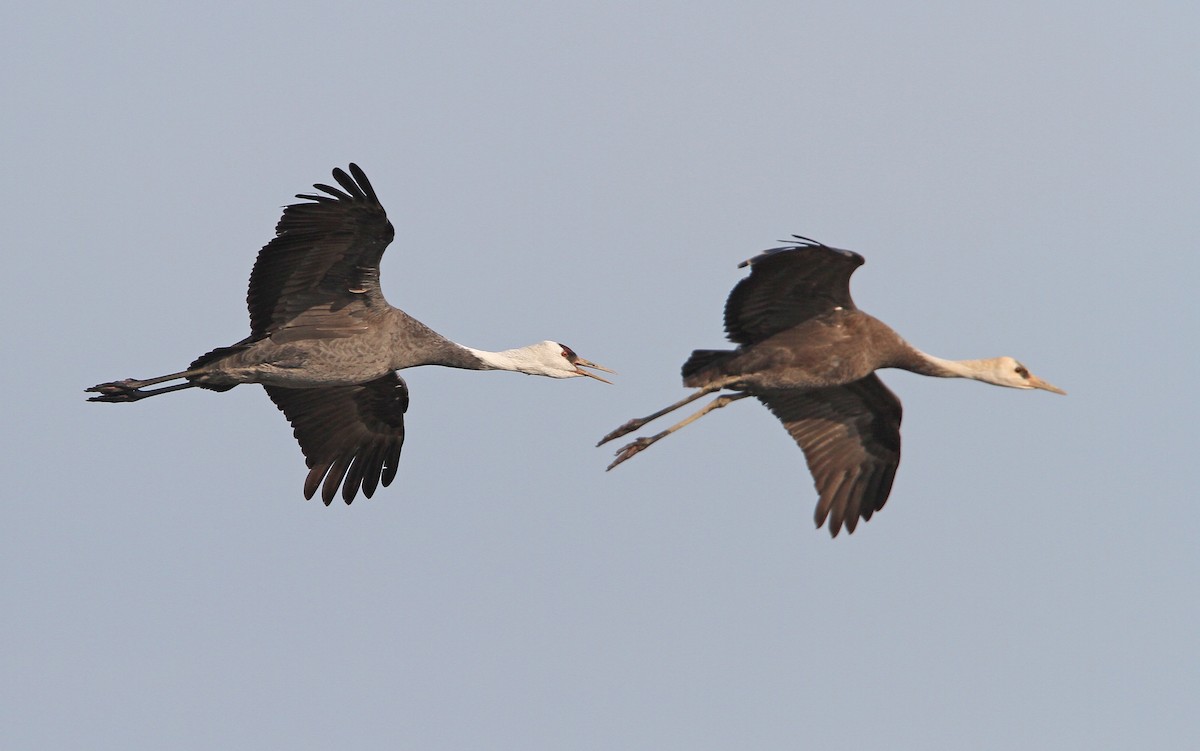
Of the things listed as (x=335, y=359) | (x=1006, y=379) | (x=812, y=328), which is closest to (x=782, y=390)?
(x=812, y=328)

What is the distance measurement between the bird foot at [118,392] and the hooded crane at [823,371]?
3.50m

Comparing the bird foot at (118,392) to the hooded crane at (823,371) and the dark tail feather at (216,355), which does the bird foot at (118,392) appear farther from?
the hooded crane at (823,371)

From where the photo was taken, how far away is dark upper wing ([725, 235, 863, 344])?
13.9 metres

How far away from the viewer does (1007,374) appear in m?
16.0

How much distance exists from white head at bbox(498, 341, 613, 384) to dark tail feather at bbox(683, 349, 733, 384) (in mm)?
1511

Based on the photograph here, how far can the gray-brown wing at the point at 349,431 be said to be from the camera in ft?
53.1

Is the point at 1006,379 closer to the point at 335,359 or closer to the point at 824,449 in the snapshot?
the point at 824,449

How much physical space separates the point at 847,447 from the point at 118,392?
5.51 metres

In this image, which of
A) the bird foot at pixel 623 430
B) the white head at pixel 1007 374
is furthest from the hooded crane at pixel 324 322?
the white head at pixel 1007 374

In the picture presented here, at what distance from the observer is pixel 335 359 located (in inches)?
580

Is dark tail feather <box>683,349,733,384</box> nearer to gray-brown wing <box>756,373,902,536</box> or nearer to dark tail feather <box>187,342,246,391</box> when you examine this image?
gray-brown wing <box>756,373,902,536</box>

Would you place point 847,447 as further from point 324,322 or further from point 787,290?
point 324,322

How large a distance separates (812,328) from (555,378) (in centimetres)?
250

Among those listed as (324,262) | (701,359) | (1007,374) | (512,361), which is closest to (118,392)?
(324,262)
